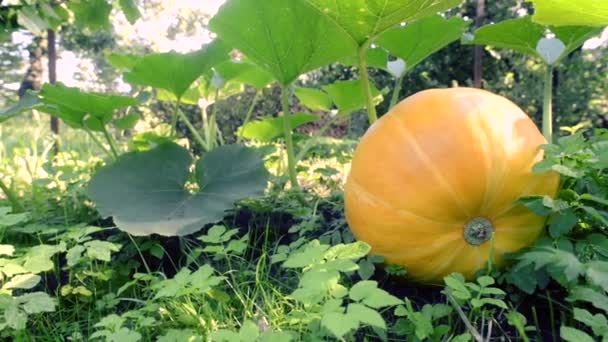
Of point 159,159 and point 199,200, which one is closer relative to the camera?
point 199,200

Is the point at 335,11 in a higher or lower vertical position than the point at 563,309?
higher

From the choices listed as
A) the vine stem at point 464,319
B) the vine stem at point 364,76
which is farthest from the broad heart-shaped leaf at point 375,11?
the vine stem at point 464,319

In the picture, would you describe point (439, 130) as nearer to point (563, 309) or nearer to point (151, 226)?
point (563, 309)

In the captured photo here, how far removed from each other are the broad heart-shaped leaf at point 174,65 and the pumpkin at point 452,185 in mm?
624

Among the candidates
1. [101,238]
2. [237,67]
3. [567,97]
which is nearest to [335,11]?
[237,67]

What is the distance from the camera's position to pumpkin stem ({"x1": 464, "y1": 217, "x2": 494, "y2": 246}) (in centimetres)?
104

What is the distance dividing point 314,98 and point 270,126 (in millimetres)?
207

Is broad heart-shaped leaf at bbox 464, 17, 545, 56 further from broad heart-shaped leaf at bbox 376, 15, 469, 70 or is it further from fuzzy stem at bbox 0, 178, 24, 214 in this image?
fuzzy stem at bbox 0, 178, 24, 214

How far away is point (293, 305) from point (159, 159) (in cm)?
68

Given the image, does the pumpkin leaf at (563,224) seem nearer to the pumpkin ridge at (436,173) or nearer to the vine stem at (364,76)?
the pumpkin ridge at (436,173)

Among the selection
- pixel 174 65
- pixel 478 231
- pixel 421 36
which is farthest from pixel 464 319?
pixel 174 65

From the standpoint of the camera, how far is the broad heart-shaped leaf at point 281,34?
128 cm

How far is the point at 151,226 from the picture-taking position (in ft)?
3.95

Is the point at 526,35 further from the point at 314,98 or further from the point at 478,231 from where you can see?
the point at 314,98
